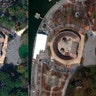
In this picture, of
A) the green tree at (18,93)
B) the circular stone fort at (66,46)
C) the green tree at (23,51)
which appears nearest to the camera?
the green tree at (18,93)

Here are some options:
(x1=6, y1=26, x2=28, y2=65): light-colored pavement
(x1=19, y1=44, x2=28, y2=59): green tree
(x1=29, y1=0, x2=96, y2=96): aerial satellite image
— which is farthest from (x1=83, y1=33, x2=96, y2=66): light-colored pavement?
(x1=6, y1=26, x2=28, y2=65): light-colored pavement

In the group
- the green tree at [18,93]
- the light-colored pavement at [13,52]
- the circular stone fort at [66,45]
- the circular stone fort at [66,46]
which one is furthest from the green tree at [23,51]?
the green tree at [18,93]

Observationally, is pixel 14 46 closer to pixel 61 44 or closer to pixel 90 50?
pixel 61 44

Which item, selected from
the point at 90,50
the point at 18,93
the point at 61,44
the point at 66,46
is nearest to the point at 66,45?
the point at 66,46

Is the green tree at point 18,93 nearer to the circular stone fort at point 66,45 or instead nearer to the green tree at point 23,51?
the green tree at point 23,51

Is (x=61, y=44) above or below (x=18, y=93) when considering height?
above

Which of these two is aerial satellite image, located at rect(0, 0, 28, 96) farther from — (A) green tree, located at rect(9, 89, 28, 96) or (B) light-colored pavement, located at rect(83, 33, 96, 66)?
(B) light-colored pavement, located at rect(83, 33, 96, 66)

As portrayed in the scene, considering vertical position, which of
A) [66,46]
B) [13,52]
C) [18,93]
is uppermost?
[66,46]
